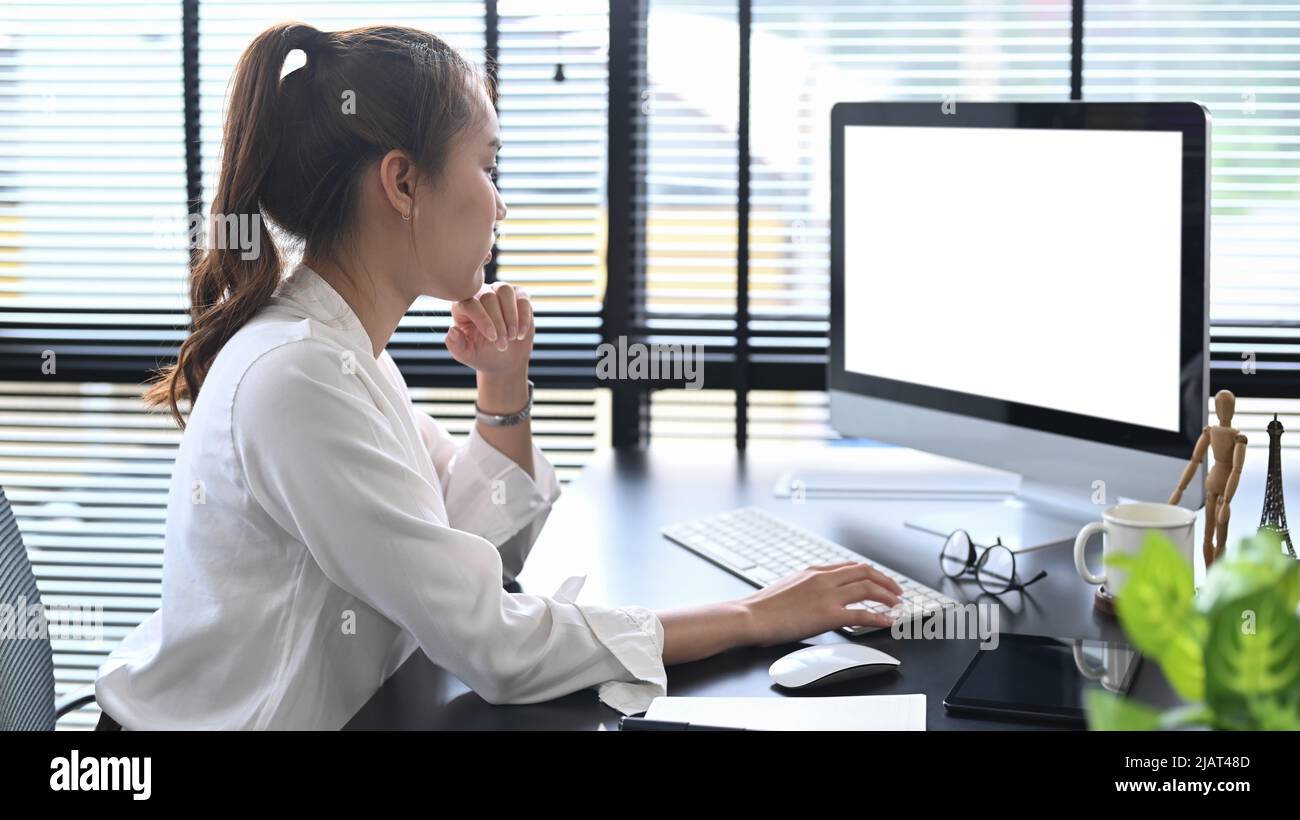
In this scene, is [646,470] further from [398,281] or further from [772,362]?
[398,281]

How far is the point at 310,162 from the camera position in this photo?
1.31 metres

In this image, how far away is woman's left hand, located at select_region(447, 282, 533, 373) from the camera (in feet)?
5.36

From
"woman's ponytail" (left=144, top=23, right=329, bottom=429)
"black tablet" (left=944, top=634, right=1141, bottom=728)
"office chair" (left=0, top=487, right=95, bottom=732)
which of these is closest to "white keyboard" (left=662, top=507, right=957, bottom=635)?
"black tablet" (left=944, top=634, right=1141, bottom=728)

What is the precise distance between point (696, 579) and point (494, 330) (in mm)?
410

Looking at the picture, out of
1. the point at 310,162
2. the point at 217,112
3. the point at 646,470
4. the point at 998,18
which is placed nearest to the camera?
the point at 310,162

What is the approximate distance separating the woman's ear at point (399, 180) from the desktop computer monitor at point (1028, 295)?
73cm

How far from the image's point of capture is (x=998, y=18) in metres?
2.31

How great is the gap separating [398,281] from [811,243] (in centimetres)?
119

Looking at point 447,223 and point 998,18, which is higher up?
point 998,18

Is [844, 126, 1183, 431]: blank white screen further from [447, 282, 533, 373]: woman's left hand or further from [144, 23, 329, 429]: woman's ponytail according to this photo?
[144, 23, 329, 429]: woman's ponytail

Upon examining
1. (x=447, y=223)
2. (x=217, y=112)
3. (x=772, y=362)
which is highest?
A: (x=217, y=112)
